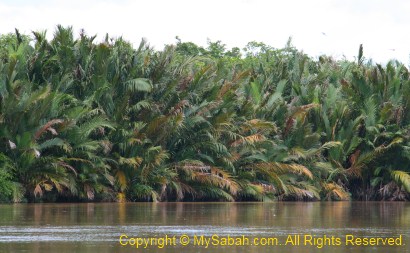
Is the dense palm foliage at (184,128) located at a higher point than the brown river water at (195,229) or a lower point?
higher

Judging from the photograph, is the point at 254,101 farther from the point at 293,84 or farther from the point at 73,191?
the point at 73,191

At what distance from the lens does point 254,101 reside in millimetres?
32344

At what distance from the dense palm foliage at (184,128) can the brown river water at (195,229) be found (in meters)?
2.63

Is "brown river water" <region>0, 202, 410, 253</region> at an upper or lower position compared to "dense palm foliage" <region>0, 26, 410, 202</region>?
lower

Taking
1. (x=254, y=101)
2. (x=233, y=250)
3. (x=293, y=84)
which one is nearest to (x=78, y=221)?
(x=233, y=250)

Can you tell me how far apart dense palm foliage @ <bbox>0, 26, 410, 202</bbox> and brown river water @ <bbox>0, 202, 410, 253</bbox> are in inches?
104

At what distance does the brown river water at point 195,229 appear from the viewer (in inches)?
536

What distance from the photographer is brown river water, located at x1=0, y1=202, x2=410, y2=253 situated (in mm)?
13625

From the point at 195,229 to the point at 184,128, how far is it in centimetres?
1271

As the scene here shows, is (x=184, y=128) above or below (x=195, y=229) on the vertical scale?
above

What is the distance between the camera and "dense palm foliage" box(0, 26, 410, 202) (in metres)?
26.0

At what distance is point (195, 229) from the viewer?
16641 mm

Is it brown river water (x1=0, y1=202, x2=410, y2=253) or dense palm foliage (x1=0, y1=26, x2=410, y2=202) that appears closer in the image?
brown river water (x1=0, y1=202, x2=410, y2=253)

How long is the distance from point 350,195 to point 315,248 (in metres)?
19.0
